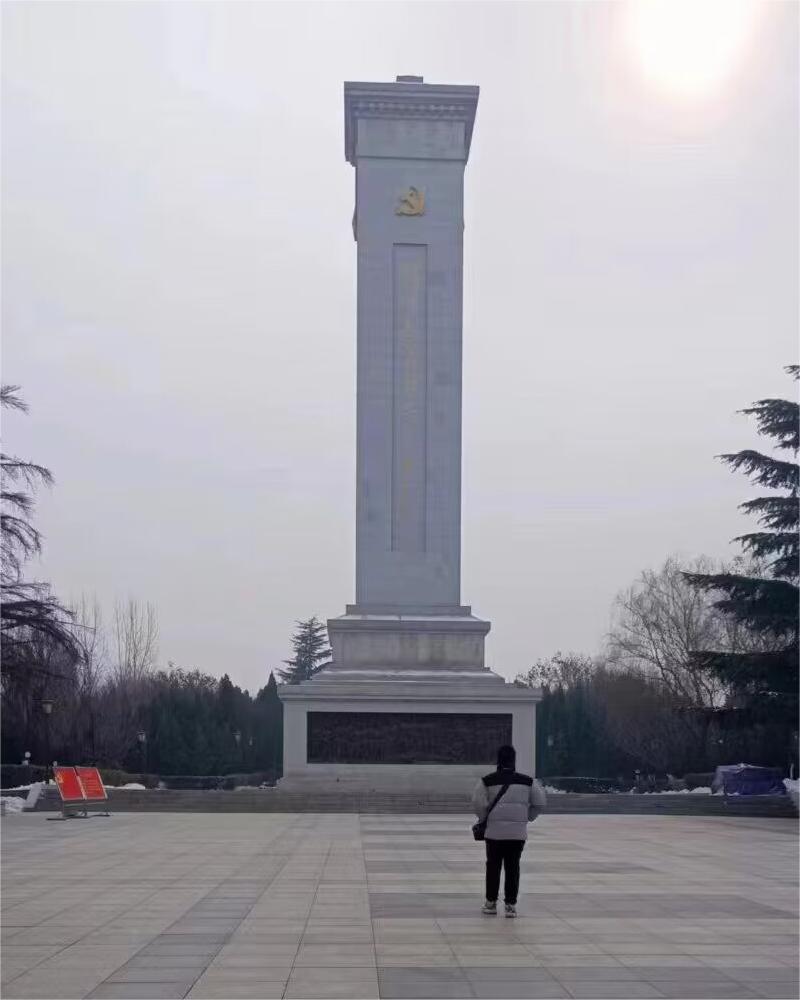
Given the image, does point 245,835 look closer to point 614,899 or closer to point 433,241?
point 614,899

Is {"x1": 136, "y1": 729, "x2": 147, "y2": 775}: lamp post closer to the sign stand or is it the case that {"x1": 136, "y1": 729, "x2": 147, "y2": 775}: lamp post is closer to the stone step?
the stone step

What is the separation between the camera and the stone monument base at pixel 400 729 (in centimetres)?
3059

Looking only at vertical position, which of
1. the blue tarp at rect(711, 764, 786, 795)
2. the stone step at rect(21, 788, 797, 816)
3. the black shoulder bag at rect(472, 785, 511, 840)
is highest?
the black shoulder bag at rect(472, 785, 511, 840)

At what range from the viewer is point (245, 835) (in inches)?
798

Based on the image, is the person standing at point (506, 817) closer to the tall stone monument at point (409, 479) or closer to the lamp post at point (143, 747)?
the tall stone monument at point (409, 479)

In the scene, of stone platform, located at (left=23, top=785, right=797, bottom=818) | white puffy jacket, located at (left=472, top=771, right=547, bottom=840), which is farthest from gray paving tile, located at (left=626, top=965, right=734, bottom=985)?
stone platform, located at (left=23, top=785, right=797, bottom=818)

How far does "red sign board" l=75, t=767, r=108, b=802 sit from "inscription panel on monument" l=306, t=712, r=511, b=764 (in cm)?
626

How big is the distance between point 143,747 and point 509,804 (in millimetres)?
43443

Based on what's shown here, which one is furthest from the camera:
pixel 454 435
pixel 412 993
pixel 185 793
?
pixel 454 435

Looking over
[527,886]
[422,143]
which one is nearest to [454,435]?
[422,143]

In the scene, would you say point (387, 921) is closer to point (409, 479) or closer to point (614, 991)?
point (614, 991)

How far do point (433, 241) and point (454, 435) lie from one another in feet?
16.7

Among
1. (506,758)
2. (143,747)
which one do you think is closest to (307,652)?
(143,747)

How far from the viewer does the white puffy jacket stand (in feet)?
34.2
